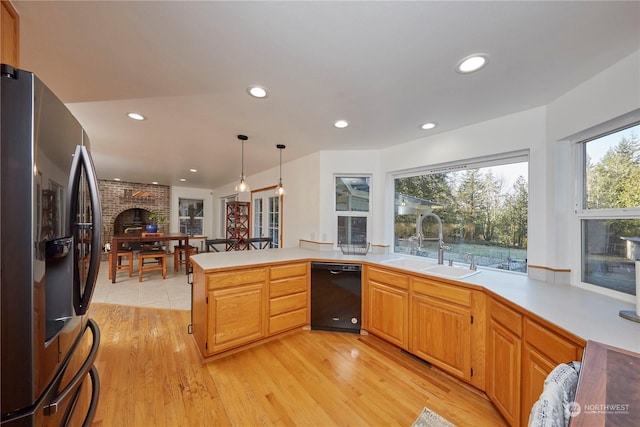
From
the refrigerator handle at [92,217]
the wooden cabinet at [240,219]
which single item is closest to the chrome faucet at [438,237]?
the refrigerator handle at [92,217]

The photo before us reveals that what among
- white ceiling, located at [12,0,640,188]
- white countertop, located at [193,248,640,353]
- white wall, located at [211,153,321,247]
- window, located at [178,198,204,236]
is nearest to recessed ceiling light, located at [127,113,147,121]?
white ceiling, located at [12,0,640,188]

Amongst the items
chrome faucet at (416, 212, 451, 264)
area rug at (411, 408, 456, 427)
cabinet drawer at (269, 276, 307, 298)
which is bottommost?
area rug at (411, 408, 456, 427)

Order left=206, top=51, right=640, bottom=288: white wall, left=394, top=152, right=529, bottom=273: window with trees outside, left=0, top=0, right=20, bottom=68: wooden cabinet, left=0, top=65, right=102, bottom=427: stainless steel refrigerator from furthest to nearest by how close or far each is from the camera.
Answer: left=394, top=152, right=529, bottom=273: window with trees outside < left=206, top=51, right=640, bottom=288: white wall < left=0, top=0, right=20, bottom=68: wooden cabinet < left=0, top=65, right=102, bottom=427: stainless steel refrigerator

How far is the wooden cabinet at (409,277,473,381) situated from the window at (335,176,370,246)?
4.13 feet

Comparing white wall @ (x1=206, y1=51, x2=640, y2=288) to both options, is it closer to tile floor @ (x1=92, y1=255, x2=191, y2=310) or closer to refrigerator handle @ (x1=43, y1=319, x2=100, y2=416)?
tile floor @ (x1=92, y1=255, x2=191, y2=310)

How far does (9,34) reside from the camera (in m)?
1.02

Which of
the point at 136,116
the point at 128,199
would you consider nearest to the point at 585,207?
the point at 136,116

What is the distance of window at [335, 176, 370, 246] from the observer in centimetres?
331

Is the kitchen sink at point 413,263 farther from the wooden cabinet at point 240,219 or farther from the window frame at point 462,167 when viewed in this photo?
the wooden cabinet at point 240,219

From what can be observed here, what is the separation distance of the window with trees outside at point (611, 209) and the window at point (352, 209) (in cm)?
204

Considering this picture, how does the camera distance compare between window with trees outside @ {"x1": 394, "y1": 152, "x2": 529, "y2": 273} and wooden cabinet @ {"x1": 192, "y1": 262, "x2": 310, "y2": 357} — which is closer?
wooden cabinet @ {"x1": 192, "y1": 262, "x2": 310, "y2": 357}

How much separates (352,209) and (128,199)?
713cm

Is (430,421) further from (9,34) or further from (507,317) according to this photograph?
(9,34)

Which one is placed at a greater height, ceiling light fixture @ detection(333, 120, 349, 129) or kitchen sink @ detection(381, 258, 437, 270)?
ceiling light fixture @ detection(333, 120, 349, 129)
